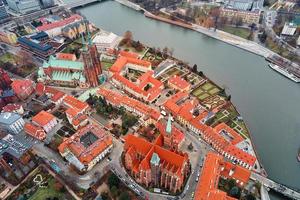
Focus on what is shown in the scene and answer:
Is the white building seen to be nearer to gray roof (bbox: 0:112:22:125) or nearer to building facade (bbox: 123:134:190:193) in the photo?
gray roof (bbox: 0:112:22:125)

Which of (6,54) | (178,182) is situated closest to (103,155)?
(178,182)

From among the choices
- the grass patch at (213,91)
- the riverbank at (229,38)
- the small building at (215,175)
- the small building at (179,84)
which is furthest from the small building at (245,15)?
the small building at (215,175)

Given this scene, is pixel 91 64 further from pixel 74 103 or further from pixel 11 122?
pixel 11 122

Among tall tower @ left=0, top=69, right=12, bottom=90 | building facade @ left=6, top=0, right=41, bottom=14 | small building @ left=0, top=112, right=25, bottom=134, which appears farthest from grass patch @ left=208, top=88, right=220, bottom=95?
building facade @ left=6, top=0, right=41, bottom=14

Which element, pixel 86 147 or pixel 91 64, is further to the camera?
pixel 91 64

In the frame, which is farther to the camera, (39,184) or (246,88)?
(246,88)

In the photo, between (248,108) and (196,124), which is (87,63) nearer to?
(196,124)

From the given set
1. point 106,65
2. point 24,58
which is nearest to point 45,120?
point 106,65
